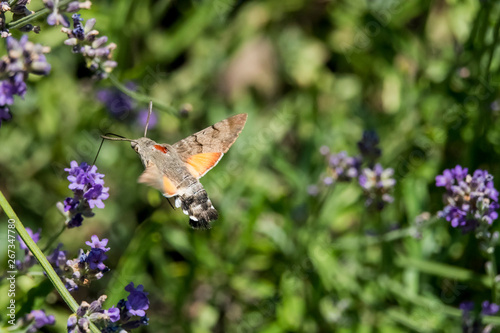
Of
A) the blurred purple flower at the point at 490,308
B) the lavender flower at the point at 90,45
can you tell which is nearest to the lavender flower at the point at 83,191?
the lavender flower at the point at 90,45

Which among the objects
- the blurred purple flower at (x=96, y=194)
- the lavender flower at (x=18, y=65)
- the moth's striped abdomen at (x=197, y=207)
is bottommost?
the moth's striped abdomen at (x=197, y=207)

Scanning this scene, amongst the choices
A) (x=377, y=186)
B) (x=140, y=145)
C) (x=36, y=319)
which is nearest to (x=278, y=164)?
(x=377, y=186)

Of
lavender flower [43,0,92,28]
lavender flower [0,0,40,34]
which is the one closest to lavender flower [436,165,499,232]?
lavender flower [43,0,92,28]

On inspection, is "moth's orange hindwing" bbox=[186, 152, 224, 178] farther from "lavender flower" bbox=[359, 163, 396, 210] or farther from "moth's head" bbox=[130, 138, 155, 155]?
"lavender flower" bbox=[359, 163, 396, 210]

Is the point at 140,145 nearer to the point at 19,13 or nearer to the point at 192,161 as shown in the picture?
the point at 192,161

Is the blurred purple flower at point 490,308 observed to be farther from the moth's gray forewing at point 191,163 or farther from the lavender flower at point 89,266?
the lavender flower at point 89,266
